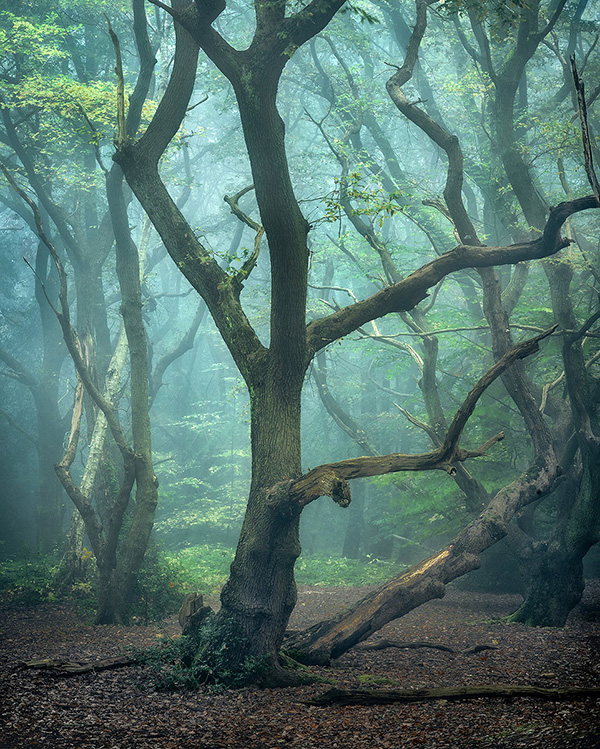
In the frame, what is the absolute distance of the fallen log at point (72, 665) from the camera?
19.4ft

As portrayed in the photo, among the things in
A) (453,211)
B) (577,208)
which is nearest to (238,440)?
(453,211)

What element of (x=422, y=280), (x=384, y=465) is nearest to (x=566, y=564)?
(x=384, y=465)

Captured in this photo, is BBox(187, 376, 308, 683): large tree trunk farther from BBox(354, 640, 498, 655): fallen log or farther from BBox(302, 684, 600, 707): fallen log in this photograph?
BBox(354, 640, 498, 655): fallen log

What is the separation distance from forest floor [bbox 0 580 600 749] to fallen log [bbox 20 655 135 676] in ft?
0.23

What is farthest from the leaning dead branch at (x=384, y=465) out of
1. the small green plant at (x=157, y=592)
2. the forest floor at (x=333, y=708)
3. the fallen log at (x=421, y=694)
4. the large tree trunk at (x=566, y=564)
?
the small green plant at (x=157, y=592)

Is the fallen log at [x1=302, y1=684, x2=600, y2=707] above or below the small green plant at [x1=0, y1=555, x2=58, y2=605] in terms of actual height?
above

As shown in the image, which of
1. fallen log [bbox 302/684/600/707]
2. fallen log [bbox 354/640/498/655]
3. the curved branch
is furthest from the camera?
fallen log [bbox 354/640/498/655]

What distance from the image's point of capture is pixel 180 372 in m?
28.7

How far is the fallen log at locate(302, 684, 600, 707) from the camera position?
5.04 meters

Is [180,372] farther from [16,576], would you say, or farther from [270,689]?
[270,689]

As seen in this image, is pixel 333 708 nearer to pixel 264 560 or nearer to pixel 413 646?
pixel 264 560

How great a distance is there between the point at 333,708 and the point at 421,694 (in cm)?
79

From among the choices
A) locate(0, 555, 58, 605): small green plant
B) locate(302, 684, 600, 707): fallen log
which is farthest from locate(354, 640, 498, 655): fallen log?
locate(0, 555, 58, 605): small green plant

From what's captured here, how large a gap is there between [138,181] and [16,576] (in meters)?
8.25
